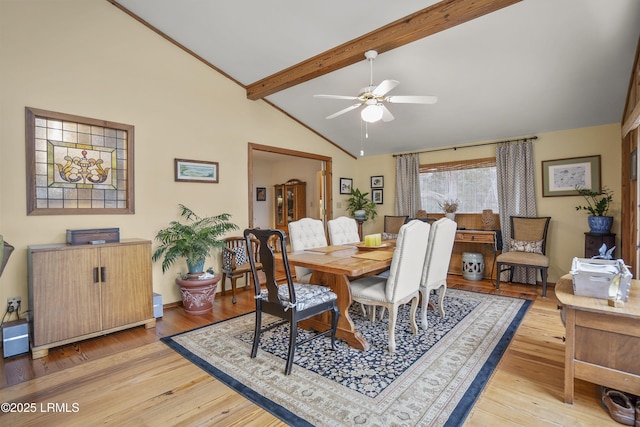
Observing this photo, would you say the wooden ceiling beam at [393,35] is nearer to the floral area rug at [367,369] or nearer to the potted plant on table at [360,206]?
the floral area rug at [367,369]

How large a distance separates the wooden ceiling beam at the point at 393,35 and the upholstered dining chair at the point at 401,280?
1.70m

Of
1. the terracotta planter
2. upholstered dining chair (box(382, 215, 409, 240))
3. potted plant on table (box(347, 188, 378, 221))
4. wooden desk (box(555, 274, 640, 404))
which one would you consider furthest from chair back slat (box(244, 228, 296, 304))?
potted plant on table (box(347, 188, 378, 221))

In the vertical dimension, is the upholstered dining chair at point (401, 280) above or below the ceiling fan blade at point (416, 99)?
below

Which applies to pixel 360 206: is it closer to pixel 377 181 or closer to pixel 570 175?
pixel 377 181

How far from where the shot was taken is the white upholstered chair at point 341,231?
371cm

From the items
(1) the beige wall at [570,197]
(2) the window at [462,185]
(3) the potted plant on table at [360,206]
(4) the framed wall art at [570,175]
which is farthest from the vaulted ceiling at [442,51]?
(3) the potted plant on table at [360,206]

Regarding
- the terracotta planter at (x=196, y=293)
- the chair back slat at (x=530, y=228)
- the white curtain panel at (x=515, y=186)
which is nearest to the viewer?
the terracotta planter at (x=196, y=293)

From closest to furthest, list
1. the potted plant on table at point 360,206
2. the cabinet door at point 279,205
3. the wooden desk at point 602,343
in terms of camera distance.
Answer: the wooden desk at point 602,343, the potted plant on table at point 360,206, the cabinet door at point 279,205

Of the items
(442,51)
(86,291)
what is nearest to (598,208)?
(442,51)

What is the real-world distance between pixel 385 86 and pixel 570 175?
3438 mm

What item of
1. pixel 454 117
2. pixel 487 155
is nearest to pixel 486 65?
pixel 454 117

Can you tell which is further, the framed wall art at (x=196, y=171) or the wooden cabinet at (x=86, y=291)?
the framed wall art at (x=196, y=171)

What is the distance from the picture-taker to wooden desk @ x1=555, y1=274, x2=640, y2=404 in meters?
1.68

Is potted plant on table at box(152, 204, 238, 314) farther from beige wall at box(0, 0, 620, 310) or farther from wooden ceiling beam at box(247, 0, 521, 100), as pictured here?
wooden ceiling beam at box(247, 0, 521, 100)
